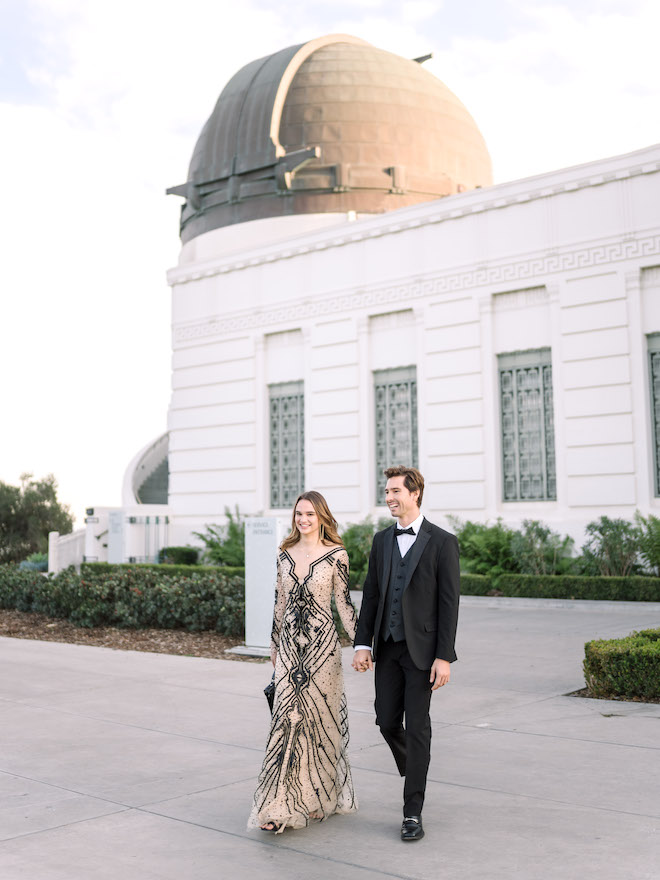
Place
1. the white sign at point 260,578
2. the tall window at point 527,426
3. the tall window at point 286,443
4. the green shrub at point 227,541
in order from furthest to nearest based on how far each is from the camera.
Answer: the tall window at point 286,443
the green shrub at point 227,541
the tall window at point 527,426
the white sign at point 260,578

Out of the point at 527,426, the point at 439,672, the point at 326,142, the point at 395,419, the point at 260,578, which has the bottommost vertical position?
the point at 439,672

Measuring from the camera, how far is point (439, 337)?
800 inches

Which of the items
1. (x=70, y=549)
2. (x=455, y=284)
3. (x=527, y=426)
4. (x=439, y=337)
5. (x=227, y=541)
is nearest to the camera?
(x=527, y=426)

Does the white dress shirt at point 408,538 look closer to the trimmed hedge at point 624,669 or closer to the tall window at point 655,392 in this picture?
the trimmed hedge at point 624,669

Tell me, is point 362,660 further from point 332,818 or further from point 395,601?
point 332,818

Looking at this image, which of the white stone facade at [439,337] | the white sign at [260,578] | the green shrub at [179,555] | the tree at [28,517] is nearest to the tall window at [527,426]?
the white stone facade at [439,337]

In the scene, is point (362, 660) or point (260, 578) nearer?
point (362, 660)

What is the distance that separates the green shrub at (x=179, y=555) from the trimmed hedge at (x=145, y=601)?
28.7ft

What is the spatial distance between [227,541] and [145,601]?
9792mm

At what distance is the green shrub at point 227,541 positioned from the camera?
21870 mm

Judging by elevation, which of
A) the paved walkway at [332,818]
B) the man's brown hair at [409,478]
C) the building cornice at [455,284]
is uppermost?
the building cornice at [455,284]

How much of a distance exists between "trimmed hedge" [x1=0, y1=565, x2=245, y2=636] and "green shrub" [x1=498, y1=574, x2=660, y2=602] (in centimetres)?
579

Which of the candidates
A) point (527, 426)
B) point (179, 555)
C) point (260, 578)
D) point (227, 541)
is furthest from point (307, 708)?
point (179, 555)

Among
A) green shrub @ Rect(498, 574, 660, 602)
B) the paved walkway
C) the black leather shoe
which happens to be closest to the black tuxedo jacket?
the black leather shoe
